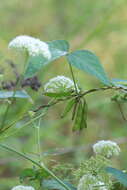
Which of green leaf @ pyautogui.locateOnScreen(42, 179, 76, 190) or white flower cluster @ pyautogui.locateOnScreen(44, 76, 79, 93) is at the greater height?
white flower cluster @ pyautogui.locateOnScreen(44, 76, 79, 93)

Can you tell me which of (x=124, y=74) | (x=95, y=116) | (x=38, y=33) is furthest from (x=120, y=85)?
(x=38, y=33)

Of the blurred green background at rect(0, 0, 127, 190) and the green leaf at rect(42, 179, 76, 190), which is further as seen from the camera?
the blurred green background at rect(0, 0, 127, 190)

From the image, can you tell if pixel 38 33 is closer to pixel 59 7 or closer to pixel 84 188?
pixel 59 7

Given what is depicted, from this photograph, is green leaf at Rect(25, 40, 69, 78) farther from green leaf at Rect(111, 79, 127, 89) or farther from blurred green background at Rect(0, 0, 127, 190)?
blurred green background at Rect(0, 0, 127, 190)

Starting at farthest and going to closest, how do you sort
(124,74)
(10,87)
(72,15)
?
(72,15) < (124,74) < (10,87)

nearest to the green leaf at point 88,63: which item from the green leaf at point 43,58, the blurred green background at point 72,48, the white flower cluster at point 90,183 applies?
the green leaf at point 43,58

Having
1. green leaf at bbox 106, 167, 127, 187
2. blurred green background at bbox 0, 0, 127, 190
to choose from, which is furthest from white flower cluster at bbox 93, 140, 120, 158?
blurred green background at bbox 0, 0, 127, 190

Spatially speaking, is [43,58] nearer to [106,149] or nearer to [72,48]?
[106,149]

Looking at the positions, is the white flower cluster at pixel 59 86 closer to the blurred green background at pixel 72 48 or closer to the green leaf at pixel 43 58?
the green leaf at pixel 43 58
